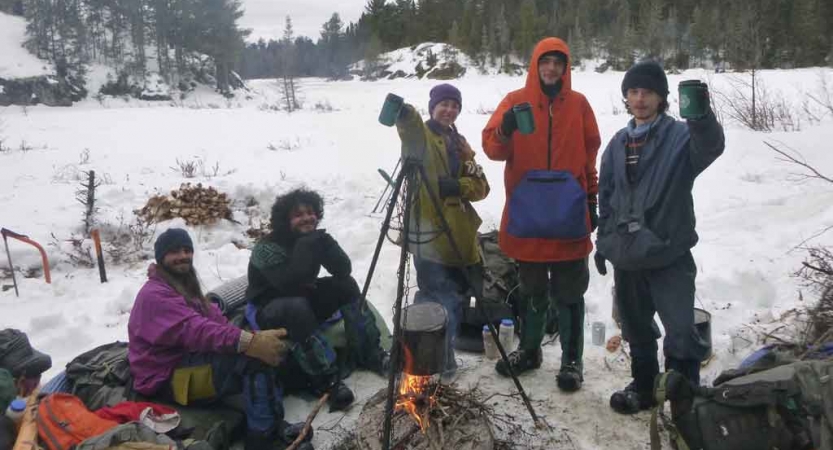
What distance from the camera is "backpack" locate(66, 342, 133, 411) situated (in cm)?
299

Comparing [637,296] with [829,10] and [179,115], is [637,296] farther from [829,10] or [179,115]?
[829,10]

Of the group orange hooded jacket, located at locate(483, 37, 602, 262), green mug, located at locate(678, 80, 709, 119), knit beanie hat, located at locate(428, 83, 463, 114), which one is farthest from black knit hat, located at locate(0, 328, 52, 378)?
green mug, located at locate(678, 80, 709, 119)

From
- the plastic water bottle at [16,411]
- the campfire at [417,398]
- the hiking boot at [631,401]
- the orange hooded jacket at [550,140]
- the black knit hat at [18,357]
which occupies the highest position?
the orange hooded jacket at [550,140]

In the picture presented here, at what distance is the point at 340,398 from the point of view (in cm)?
349

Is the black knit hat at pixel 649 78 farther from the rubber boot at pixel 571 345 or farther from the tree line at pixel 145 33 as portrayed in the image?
the tree line at pixel 145 33

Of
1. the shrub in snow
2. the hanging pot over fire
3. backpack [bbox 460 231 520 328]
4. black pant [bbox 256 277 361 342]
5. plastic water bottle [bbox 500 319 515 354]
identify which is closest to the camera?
the hanging pot over fire

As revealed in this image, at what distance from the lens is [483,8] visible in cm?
5228

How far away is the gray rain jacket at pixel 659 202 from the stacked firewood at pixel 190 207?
4.78 metres

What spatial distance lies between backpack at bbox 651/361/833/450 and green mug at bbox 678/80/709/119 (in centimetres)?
122

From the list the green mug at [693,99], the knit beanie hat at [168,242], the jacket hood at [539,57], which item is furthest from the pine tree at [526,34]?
the knit beanie hat at [168,242]

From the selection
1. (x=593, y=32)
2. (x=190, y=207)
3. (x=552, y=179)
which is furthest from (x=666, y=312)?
(x=593, y=32)

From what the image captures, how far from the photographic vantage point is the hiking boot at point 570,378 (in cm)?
346

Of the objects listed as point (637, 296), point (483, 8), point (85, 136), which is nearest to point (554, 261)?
point (637, 296)

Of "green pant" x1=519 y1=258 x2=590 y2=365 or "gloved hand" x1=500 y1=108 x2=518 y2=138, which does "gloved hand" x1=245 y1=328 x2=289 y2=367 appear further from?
"gloved hand" x1=500 y1=108 x2=518 y2=138
